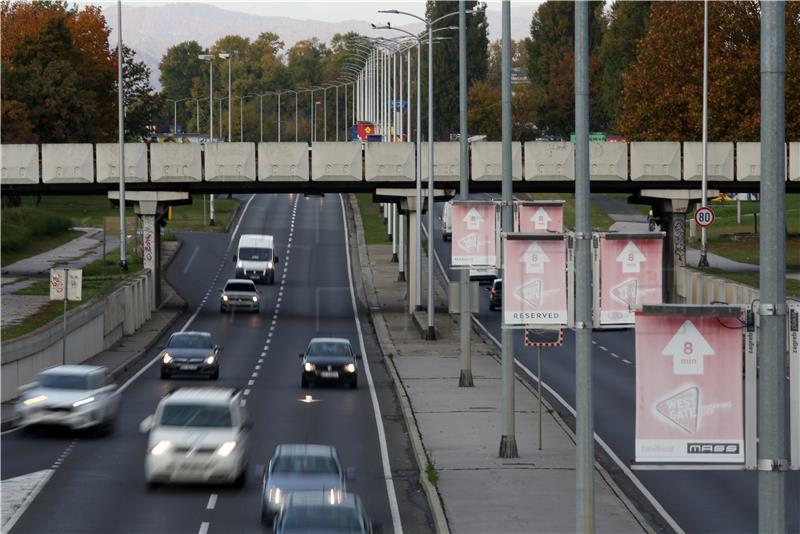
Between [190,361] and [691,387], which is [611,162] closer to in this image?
[190,361]

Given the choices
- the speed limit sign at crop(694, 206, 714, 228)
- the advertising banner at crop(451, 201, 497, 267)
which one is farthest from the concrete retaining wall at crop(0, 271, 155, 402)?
the speed limit sign at crop(694, 206, 714, 228)

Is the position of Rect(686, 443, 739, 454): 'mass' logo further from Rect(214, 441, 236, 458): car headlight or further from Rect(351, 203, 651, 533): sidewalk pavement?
Rect(214, 441, 236, 458): car headlight

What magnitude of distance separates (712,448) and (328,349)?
32.7 m

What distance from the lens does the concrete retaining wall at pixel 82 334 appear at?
37406 millimetres

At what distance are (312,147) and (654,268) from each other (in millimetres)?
48629

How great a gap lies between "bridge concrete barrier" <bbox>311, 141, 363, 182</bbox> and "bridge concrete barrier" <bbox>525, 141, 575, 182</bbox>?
310 inches

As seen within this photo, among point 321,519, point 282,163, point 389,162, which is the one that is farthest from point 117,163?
point 321,519

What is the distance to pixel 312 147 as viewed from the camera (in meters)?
66.0

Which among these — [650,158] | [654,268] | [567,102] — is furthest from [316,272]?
[567,102]

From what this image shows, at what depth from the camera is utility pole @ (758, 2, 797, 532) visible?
9.91m

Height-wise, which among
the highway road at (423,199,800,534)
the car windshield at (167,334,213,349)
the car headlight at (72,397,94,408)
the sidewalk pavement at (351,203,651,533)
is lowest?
the highway road at (423,199,800,534)

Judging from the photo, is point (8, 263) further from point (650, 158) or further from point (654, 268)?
point (654, 268)

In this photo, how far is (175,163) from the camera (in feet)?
220

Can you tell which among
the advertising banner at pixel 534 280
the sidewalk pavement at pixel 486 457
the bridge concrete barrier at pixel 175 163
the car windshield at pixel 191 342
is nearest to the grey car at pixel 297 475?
the sidewalk pavement at pixel 486 457
